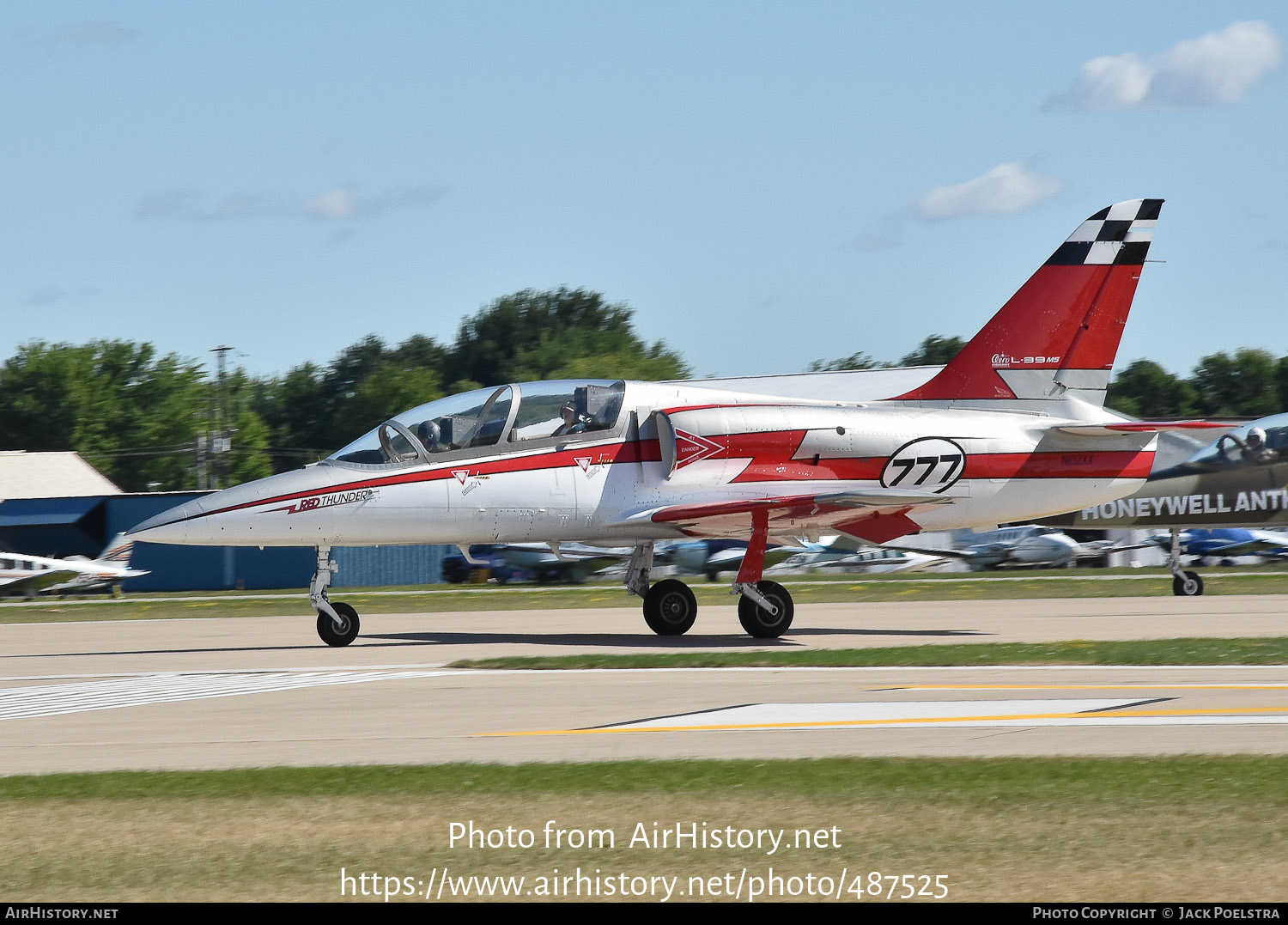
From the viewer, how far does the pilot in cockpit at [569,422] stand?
1841 cm

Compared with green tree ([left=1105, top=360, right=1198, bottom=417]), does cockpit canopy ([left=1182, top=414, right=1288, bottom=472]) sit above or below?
below

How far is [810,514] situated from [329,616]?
6.44 metres

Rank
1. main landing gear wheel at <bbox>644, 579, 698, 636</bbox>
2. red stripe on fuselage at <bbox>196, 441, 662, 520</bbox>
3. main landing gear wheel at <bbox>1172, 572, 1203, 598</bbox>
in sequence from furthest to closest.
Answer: main landing gear wheel at <bbox>1172, 572, 1203, 598</bbox>
main landing gear wheel at <bbox>644, 579, 698, 636</bbox>
red stripe on fuselage at <bbox>196, 441, 662, 520</bbox>

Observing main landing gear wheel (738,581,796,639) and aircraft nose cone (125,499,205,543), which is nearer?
aircraft nose cone (125,499,205,543)

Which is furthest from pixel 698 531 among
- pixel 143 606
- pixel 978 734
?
pixel 143 606

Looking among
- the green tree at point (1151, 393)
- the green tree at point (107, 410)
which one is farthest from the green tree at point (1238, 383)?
the green tree at point (107, 410)

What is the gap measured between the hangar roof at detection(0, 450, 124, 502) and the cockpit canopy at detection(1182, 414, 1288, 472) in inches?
1999

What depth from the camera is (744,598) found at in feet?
61.3

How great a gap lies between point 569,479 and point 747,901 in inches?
495

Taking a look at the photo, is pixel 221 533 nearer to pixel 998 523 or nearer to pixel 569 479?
pixel 569 479

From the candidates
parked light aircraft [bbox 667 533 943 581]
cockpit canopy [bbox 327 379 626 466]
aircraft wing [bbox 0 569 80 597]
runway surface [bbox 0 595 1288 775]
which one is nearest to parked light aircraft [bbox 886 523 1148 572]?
parked light aircraft [bbox 667 533 943 581]

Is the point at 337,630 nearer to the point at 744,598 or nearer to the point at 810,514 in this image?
the point at 744,598

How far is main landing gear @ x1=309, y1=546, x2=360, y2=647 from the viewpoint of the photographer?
18.1 meters

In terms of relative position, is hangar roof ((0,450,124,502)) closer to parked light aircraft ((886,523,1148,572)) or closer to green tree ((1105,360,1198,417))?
parked light aircraft ((886,523,1148,572))
